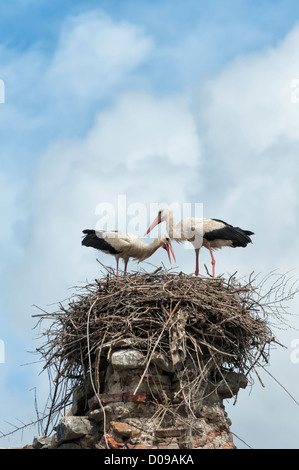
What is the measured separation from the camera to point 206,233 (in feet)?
43.3

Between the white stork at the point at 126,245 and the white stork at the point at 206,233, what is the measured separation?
25 cm

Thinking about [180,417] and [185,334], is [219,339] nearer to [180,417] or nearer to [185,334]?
[185,334]

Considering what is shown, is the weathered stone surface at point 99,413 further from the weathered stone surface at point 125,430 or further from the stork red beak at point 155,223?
the stork red beak at point 155,223

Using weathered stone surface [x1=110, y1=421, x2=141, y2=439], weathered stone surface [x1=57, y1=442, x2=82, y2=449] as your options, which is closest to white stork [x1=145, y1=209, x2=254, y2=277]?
weathered stone surface [x1=57, y1=442, x2=82, y2=449]

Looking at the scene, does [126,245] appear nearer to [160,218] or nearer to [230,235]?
[160,218]

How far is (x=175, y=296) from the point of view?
29.2 feet

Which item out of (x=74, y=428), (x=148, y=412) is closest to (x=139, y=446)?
(x=148, y=412)

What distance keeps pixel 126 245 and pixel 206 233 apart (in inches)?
61.8

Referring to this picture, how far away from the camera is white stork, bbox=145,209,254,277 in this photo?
13.2 m

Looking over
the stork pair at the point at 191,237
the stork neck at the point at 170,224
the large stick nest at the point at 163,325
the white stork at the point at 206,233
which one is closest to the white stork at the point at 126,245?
the stork pair at the point at 191,237

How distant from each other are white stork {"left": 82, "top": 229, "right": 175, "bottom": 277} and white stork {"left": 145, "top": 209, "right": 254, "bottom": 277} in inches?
9.8

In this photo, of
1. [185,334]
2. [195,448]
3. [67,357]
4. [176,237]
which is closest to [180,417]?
[195,448]

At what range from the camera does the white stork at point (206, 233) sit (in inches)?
518
